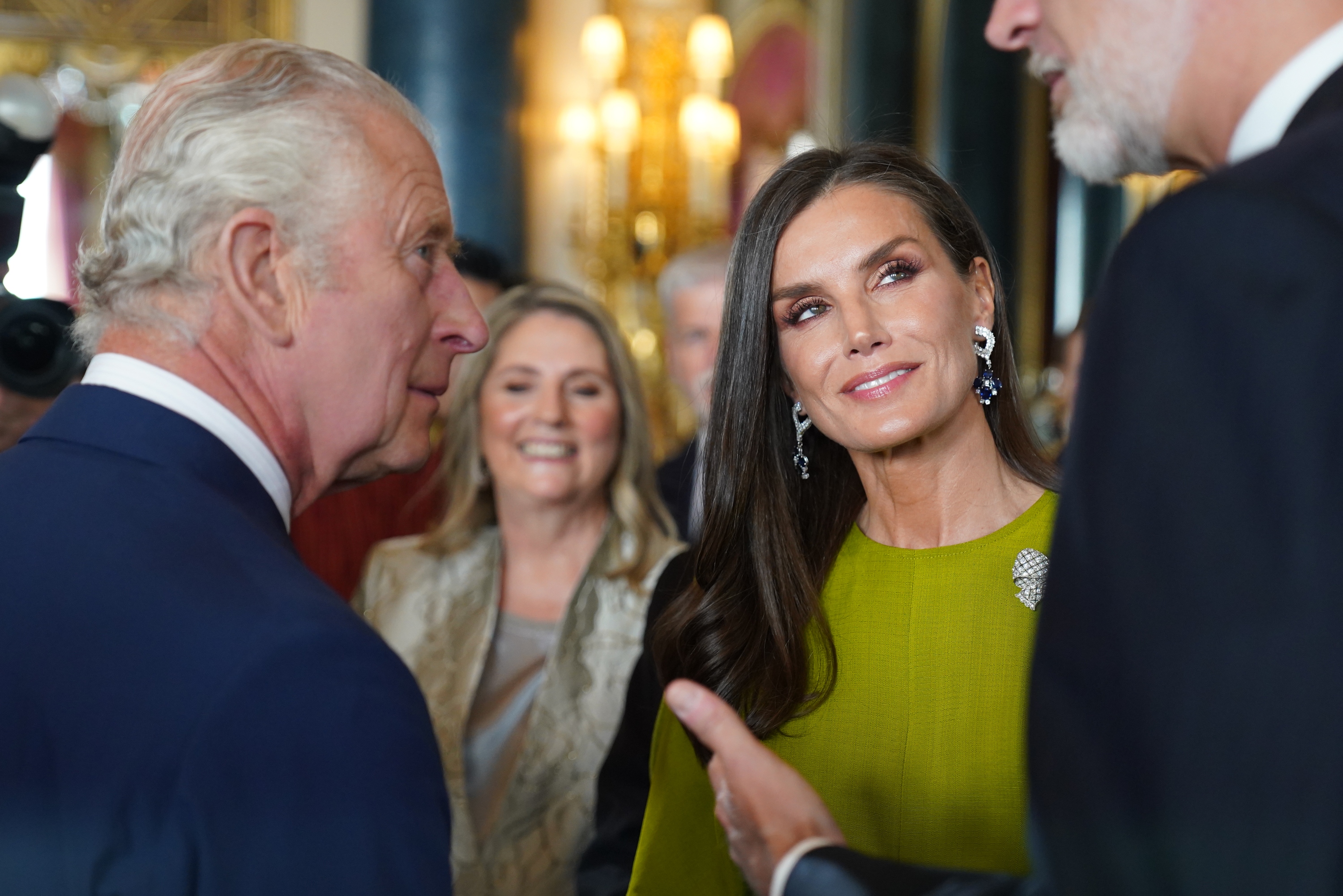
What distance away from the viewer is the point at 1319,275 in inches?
35.0

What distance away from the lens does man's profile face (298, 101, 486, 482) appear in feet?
4.64

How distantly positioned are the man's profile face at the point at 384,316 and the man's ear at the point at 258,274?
3 centimetres

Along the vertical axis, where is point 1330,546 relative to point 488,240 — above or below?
below

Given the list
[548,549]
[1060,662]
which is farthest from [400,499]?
[1060,662]

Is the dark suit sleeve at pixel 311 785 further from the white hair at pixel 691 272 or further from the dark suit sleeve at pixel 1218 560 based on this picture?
the white hair at pixel 691 272

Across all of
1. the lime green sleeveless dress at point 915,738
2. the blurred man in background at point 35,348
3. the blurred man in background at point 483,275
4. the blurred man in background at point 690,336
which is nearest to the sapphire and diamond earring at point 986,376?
the lime green sleeveless dress at point 915,738

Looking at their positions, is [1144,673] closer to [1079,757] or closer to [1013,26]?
[1079,757]

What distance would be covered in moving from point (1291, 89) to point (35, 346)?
148cm

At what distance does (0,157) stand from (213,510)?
2.67ft

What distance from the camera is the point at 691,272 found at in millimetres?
4320

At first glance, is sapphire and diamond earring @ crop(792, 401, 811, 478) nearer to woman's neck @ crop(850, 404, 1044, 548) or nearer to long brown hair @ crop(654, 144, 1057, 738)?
long brown hair @ crop(654, 144, 1057, 738)

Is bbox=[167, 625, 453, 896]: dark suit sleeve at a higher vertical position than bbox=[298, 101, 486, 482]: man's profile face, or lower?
lower

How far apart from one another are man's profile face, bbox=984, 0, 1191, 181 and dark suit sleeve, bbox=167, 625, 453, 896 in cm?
86

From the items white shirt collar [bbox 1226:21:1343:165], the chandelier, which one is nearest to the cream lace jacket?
white shirt collar [bbox 1226:21:1343:165]
